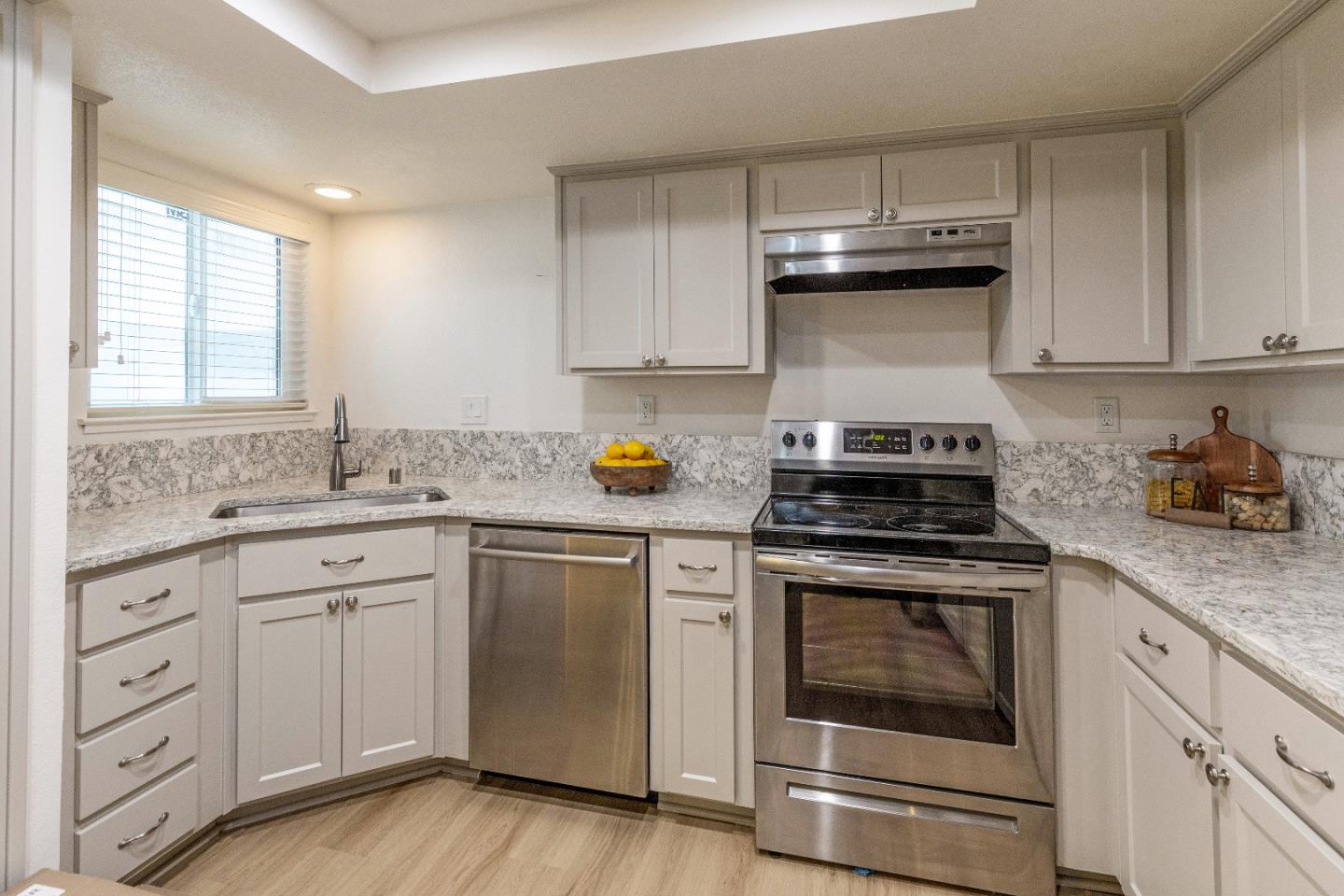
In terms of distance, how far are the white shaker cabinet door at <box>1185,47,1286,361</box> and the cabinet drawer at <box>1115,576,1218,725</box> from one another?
2.35 ft

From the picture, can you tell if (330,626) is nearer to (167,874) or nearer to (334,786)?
(334,786)

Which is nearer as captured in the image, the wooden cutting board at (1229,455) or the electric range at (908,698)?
the electric range at (908,698)

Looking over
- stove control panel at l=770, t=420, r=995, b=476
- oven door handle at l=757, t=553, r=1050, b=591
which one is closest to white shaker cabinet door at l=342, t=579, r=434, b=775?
oven door handle at l=757, t=553, r=1050, b=591

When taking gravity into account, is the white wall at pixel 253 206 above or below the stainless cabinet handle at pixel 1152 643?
above

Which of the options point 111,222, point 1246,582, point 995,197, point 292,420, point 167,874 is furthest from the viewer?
point 292,420

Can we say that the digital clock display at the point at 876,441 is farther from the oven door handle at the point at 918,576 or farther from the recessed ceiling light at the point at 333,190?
the recessed ceiling light at the point at 333,190

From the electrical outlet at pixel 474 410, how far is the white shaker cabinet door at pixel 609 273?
668 mm

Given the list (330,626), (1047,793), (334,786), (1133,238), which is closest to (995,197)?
(1133,238)

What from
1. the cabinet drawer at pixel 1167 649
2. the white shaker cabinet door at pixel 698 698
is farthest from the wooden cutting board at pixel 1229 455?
the white shaker cabinet door at pixel 698 698

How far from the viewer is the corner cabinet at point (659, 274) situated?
2.32 m

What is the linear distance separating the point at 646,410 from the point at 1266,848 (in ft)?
6.97

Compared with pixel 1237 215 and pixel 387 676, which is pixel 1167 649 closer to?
pixel 1237 215

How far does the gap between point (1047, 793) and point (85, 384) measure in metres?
3.07

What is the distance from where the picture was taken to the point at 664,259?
2383mm
